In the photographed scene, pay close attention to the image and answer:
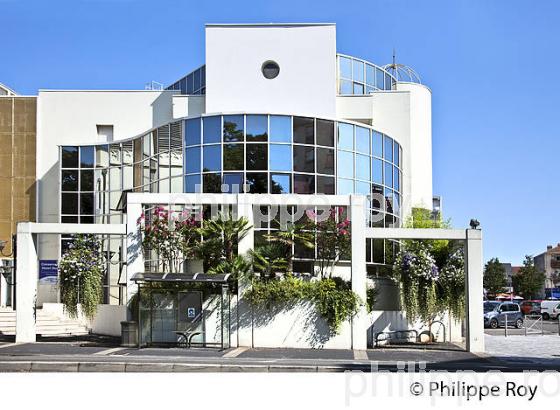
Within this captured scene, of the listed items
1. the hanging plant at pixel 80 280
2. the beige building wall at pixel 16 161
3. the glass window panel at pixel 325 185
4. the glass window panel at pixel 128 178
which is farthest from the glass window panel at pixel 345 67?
the hanging plant at pixel 80 280

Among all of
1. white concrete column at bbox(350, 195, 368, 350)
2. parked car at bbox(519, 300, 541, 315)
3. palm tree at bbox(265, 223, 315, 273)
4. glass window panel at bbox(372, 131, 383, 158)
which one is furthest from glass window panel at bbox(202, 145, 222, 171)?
parked car at bbox(519, 300, 541, 315)

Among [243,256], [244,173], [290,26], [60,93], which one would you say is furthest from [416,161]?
[243,256]

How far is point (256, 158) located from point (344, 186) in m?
4.39

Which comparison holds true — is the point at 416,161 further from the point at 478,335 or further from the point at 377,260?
the point at 478,335

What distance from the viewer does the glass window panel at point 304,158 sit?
3422 centimetres

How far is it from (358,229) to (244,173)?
30.1 feet

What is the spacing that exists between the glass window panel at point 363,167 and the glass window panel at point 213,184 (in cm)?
659

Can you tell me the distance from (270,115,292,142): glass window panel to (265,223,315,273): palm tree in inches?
330

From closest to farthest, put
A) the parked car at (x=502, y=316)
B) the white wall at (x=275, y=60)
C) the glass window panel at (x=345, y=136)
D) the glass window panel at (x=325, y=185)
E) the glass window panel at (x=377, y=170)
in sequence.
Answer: the glass window panel at (x=325, y=185), the glass window panel at (x=345, y=136), the glass window panel at (x=377, y=170), the white wall at (x=275, y=60), the parked car at (x=502, y=316)

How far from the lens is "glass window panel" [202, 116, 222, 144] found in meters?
34.0

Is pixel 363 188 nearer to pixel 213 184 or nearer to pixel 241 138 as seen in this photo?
pixel 241 138

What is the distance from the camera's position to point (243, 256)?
25500 mm

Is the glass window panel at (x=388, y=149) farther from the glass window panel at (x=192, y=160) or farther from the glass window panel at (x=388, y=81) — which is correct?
the glass window panel at (x=388, y=81)

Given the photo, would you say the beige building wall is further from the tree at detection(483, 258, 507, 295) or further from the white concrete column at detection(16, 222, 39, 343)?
the tree at detection(483, 258, 507, 295)
